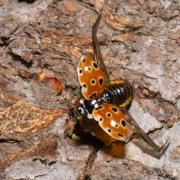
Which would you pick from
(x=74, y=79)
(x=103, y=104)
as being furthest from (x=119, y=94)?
(x=74, y=79)

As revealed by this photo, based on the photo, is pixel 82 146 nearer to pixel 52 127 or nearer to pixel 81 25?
pixel 52 127

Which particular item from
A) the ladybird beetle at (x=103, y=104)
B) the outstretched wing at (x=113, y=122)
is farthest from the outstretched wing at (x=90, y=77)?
the outstretched wing at (x=113, y=122)

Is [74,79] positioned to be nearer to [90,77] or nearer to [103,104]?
[90,77]

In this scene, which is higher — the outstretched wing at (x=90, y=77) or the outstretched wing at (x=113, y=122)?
the outstretched wing at (x=90, y=77)

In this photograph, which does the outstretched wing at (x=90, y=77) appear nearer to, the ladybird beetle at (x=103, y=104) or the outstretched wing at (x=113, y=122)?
the ladybird beetle at (x=103, y=104)

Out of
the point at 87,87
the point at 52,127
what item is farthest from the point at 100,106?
the point at 52,127

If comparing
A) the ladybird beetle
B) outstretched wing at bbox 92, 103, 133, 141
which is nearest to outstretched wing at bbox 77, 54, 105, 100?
the ladybird beetle

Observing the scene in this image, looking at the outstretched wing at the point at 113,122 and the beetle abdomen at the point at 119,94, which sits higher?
the beetle abdomen at the point at 119,94

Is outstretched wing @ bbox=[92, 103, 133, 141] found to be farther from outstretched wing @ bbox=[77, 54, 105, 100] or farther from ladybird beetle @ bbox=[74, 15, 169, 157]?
outstretched wing @ bbox=[77, 54, 105, 100]
